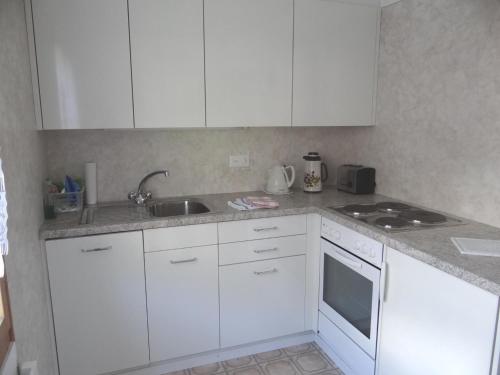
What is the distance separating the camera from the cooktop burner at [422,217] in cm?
183

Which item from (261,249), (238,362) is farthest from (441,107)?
(238,362)

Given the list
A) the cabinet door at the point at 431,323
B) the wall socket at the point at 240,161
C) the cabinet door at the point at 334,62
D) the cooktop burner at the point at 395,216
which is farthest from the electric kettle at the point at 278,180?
the cabinet door at the point at 431,323

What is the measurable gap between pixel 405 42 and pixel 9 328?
239 centimetres

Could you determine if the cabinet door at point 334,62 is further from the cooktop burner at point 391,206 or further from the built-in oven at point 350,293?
the built-in oven at point 350,293

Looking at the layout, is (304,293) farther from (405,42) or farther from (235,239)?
(405,42)

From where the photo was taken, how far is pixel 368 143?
2594 mm

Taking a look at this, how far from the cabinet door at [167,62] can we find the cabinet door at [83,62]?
6 centimetres

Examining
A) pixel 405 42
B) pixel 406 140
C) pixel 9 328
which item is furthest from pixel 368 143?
pixel 9 328

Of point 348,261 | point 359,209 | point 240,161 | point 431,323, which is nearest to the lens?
point 431,323

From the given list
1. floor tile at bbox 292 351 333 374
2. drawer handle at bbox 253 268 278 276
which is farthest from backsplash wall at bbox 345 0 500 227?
floor tile at bbox 292 351 333 374

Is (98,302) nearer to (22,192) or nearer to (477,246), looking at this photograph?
(22,192)

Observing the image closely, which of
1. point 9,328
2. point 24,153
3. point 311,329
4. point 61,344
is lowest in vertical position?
point 311,329

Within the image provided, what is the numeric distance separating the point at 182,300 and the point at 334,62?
5.71 feet

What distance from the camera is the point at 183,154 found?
8.04ft
